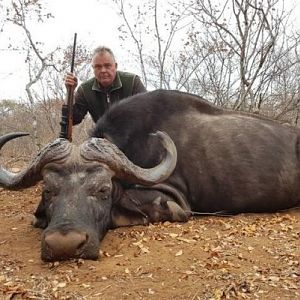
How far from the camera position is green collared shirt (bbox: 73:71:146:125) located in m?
6.47

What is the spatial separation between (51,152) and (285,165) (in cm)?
257

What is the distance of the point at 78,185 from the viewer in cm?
386

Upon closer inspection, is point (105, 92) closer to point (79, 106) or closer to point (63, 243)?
point (79, 106)

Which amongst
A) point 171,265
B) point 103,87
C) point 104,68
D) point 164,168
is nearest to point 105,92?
point 103,87

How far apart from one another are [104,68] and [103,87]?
29 centimetres

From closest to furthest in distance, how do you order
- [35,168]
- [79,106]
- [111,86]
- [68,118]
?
[35,168] → [68,118] → [111,86] → [79,106]

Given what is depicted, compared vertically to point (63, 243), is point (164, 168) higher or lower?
higher

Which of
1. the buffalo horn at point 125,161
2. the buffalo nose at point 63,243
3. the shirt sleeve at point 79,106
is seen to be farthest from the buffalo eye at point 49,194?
the shirt sleeve at point 79,106

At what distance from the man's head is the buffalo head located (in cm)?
209

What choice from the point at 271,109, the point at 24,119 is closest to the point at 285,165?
the point at 271,109

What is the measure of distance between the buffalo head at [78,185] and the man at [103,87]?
211 cm

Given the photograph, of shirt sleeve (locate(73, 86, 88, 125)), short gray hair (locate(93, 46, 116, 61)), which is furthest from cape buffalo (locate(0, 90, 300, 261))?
shirt sleeve (locate(73, 86, 88, 125))

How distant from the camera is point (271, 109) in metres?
10.9

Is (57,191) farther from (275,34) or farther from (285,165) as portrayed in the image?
(275,34)
